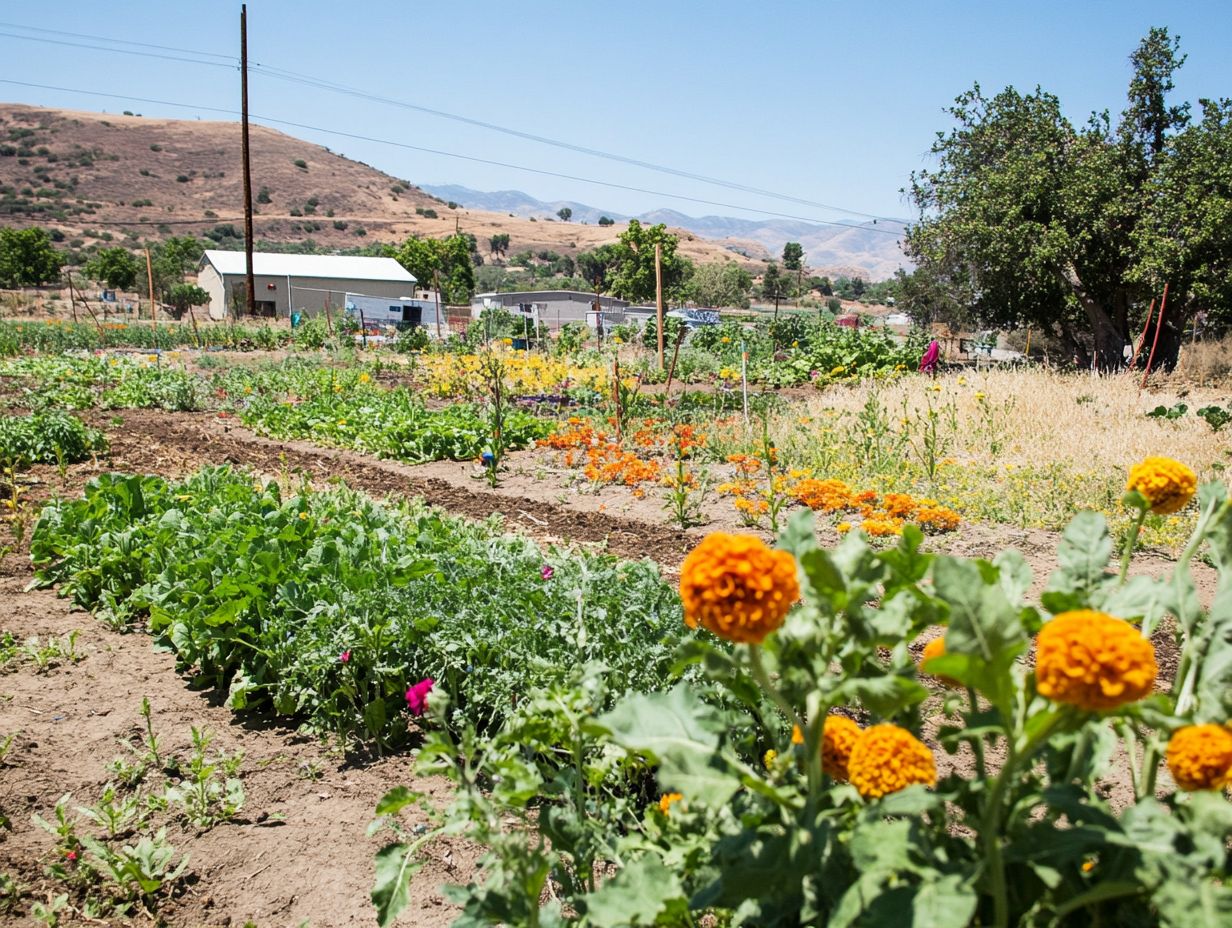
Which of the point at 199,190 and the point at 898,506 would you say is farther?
the point at 199,190

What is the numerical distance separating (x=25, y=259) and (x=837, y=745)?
63.6 m

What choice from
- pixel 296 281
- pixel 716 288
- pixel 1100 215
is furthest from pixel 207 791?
pixel 716 288

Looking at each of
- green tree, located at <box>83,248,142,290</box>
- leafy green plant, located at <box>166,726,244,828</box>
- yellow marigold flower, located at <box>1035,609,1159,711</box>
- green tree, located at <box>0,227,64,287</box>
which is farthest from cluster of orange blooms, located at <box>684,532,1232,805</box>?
green tree, located at <box>0,227,64,287</box>

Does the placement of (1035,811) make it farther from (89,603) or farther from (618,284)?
(618,284)

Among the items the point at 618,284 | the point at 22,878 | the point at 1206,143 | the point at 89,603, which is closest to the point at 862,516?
the point at 89,603

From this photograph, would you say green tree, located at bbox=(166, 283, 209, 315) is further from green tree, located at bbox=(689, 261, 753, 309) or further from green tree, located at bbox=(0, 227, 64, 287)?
green tree, located at bbox=(689, 261, 753, 309)

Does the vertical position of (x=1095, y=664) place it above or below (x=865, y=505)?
above

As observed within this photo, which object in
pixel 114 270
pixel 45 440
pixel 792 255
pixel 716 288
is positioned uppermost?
pixel 792 255

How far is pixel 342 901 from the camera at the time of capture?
257cm

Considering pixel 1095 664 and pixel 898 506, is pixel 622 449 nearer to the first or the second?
pixel 898 506

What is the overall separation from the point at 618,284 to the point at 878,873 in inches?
→ 2664

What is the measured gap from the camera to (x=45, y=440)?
824 cm

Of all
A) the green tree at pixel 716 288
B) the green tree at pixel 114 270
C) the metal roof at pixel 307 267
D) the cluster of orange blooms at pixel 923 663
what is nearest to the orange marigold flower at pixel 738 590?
the cluster of orange blooms at pixel 923 663

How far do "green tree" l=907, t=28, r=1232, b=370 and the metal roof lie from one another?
114ft
